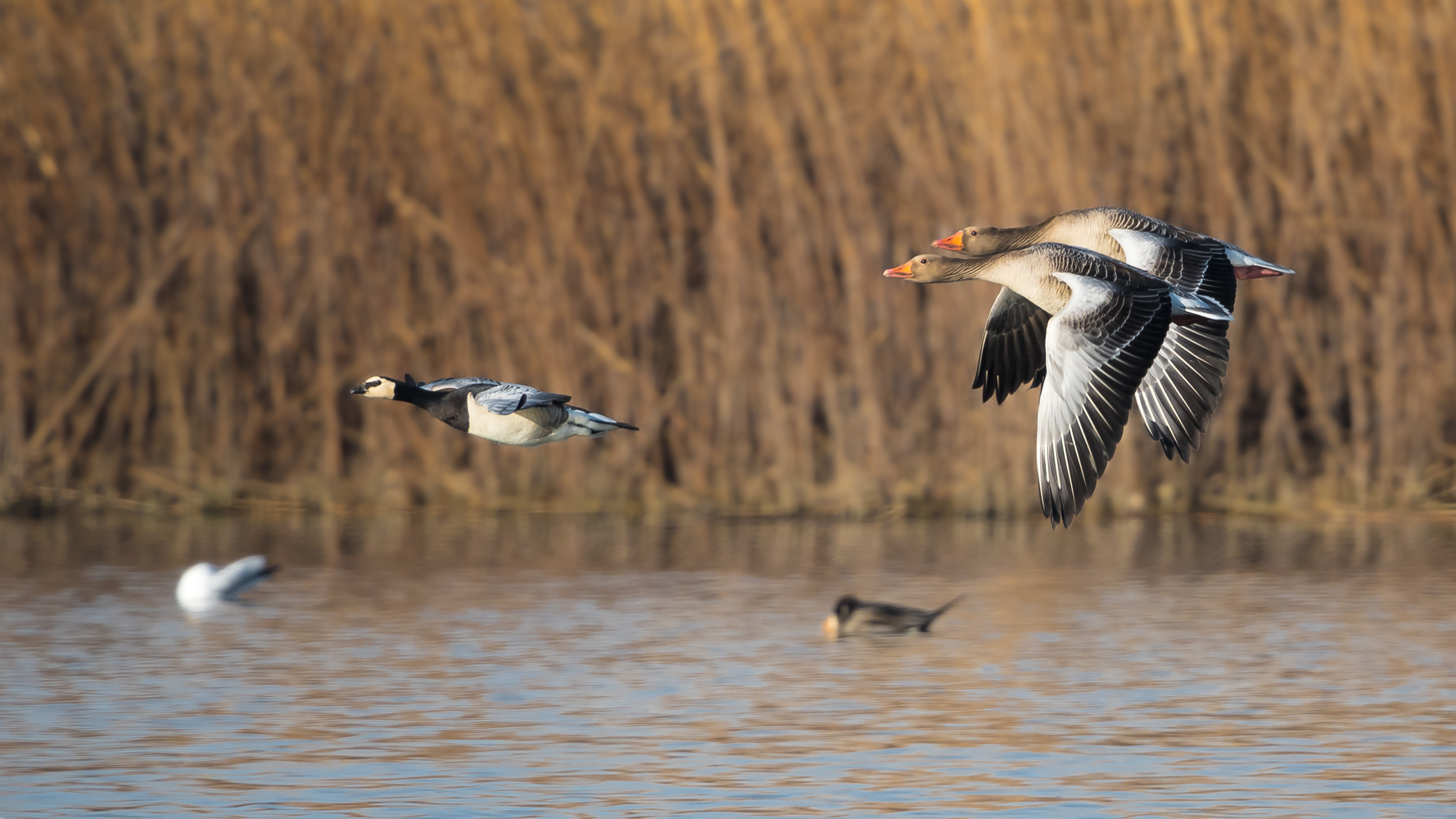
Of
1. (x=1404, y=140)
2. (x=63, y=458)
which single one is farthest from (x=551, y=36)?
(x=1404, y=140)

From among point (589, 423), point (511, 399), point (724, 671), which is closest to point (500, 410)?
point (511, 399)

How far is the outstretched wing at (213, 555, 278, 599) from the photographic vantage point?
1281 cm

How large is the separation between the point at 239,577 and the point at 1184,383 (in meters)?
7.39

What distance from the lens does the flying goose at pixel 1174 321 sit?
6672 mm

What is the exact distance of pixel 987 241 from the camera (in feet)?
24.1

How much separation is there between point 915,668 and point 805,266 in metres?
3.76

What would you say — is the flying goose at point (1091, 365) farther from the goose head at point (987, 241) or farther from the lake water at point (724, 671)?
the lake water at point (724, 671)

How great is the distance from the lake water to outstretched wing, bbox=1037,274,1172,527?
233cm

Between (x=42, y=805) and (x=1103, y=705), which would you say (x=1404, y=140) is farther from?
(x=42, y=805)

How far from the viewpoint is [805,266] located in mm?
14586

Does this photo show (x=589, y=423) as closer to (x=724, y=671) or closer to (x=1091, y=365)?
(x=1091, y=365)

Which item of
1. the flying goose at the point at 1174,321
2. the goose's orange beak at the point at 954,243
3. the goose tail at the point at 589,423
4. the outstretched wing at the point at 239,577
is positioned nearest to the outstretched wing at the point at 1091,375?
the flying goose at the point at 1174,321

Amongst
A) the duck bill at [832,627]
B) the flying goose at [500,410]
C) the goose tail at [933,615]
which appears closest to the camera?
the flying goose at [500,410]

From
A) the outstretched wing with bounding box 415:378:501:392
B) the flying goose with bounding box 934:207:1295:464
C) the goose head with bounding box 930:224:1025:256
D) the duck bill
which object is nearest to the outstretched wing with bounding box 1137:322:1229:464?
the flying goose with bounding box 934:207:1295:464
